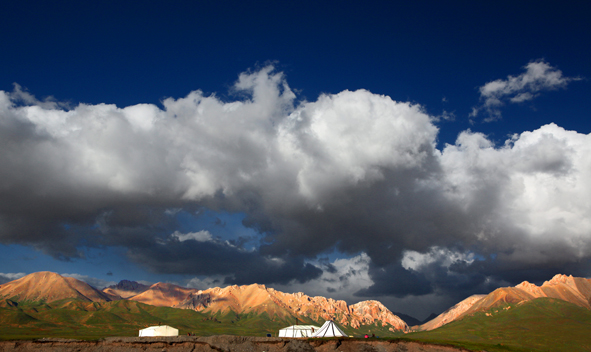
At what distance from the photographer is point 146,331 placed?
568 feet

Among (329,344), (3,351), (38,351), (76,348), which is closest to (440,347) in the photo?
(329,344)

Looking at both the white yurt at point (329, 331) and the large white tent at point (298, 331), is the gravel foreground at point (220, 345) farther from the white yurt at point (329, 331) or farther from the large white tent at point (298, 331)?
the large white tent at point (298, 331)

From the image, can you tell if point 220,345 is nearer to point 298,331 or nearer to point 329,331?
point 329,331

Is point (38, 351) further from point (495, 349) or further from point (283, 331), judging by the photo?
point (495, 349)

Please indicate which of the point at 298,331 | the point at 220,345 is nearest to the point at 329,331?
the point at 298,331

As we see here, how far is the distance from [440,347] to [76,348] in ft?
311

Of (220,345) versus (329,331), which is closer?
(220,345)

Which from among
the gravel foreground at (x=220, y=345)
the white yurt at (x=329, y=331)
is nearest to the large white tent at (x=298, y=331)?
the white yurt at (x=329, y=331)

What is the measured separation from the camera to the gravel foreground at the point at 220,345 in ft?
330

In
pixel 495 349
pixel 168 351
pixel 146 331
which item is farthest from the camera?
pixel 146 331

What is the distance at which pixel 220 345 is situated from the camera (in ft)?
→ 348

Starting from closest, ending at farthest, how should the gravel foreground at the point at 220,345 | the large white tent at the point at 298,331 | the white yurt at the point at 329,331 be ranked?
Result: the gravel foreground at the point at 220,345 → the white yurt at the point at 329,331 → the large white tent at the point at 298,331

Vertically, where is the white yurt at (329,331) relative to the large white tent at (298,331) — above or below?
above

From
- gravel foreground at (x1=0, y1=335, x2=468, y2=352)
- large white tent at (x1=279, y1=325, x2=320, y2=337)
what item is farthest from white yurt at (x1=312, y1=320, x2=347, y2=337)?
large white tent at (x1=279, y1=325, x2=320, y2=337)
